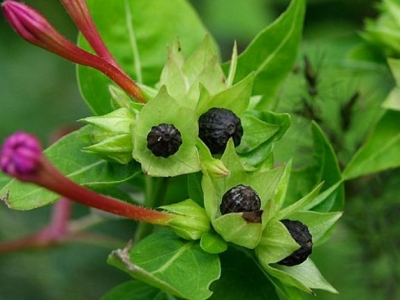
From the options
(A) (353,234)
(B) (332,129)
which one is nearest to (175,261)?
(B) (332,129)

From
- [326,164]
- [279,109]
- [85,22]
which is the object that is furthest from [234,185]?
[279,109]

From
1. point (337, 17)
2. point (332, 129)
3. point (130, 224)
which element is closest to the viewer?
point (332, 129)

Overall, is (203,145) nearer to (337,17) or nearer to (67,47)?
(67,47)

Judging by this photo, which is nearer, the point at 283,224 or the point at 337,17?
the point at 283,224

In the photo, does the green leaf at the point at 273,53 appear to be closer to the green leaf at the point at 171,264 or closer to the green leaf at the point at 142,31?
the green leaf at the point at 142,31

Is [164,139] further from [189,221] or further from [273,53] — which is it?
[273,53]

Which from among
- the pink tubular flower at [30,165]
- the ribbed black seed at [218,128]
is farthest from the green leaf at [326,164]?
the pink tubular flower at [30,165]
